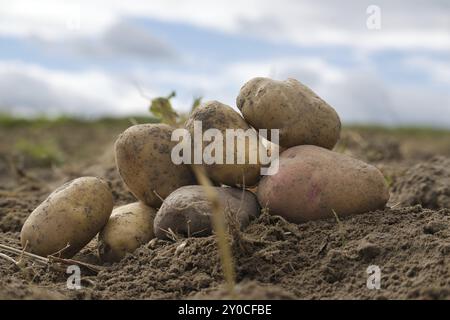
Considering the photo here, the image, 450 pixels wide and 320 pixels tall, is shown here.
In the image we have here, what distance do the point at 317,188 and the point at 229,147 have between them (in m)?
0.46

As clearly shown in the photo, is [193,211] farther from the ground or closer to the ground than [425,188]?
farther from the ground

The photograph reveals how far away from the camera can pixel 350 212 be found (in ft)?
10.6

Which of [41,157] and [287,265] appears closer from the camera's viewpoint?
[287,265]

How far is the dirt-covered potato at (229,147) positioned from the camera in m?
3.26

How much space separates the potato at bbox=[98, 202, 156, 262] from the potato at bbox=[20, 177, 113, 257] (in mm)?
70

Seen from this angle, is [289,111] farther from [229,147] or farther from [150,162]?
[150,162]

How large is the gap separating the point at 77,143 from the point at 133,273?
7890 millimetres

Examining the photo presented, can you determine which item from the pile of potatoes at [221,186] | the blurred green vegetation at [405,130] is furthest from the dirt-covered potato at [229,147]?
the blurred green vegetation at [405,130]

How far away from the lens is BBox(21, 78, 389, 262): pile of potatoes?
3189 mm

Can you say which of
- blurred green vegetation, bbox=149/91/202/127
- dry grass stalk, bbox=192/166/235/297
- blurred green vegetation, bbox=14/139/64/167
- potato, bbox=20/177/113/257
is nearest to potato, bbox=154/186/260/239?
dry grass stalk, bbox=192/166/235/297

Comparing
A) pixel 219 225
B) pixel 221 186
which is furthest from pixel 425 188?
pixel 219 225

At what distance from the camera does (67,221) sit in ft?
10.9
